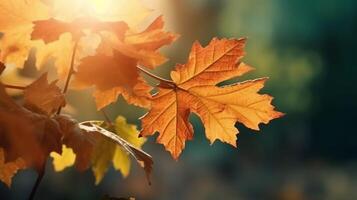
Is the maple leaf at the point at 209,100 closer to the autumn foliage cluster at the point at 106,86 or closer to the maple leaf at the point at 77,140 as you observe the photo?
the autumn foliage cluster at the point at 106,86

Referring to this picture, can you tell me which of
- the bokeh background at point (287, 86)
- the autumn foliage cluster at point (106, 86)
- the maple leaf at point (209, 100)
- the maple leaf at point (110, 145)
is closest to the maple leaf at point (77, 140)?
the autumn foliage cluster at point (106, 86)

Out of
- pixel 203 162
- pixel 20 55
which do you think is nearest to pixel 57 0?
pixel 20 55

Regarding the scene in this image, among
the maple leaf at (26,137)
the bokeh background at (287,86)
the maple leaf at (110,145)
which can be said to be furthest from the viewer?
the bokeh background at (287,86)

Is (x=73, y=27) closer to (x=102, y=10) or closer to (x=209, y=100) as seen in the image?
(x=102, y=10)

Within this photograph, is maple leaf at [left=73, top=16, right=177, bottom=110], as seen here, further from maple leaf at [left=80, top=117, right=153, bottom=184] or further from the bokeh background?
the bokeh background

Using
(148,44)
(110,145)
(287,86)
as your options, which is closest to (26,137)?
(148,44)

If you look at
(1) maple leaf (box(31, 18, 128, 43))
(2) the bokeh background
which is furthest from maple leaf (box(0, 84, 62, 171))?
(2) the bokeh background

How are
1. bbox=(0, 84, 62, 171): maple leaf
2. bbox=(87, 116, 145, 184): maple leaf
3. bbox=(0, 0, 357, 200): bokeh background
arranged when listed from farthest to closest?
bbox=(0, 0, 357, 200): bokeh background < bbox=(87, 116, 145, 184): maple leaf < bbox=(0, 84, 62, 171): maple leaf
